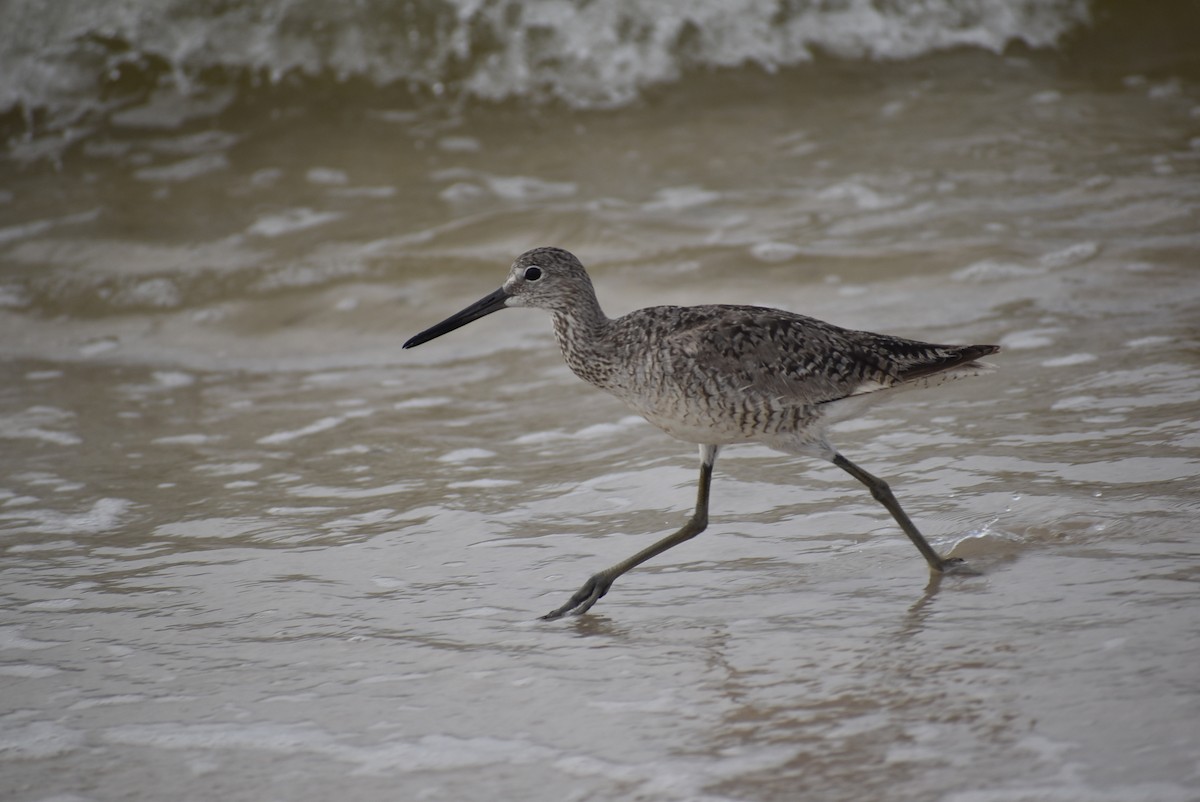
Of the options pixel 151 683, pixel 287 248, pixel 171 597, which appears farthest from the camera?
pixel 287 248

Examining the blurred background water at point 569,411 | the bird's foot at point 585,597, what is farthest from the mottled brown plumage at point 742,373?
the blurred background water at point 569,411

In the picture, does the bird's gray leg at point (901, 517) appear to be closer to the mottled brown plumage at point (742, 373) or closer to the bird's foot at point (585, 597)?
the mottled brown plumage at point (742, 373)

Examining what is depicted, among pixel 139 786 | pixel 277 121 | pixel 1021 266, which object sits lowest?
pixel 139 786

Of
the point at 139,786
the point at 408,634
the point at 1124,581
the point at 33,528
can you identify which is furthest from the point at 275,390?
the point at 1124,581

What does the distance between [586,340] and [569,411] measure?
1.69 m

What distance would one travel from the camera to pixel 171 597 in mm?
4352

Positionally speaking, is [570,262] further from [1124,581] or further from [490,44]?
[490,44]

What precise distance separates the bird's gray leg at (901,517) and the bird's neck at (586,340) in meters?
0.80

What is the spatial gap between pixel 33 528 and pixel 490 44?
633cm

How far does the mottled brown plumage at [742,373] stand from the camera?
4066 millimetres

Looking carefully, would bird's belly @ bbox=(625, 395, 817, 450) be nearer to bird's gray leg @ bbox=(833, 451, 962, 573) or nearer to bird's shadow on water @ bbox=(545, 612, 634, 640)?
bird's gray leg @ bbox=(833, 451, 962, 573)

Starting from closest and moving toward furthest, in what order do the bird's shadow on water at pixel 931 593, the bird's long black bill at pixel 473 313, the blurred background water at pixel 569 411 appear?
the blurred background water at pixel 569 411 < the bird's shadow on water at pixel 931 593 < the bird's long black bill at pixel 473 313

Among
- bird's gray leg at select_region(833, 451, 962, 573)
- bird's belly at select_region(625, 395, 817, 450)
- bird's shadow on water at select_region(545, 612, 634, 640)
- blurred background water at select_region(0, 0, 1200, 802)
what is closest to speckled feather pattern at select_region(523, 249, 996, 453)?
bird's belly at select_region(625, 395, 817, 450)

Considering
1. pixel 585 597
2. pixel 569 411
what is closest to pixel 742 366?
pixel 585 597
